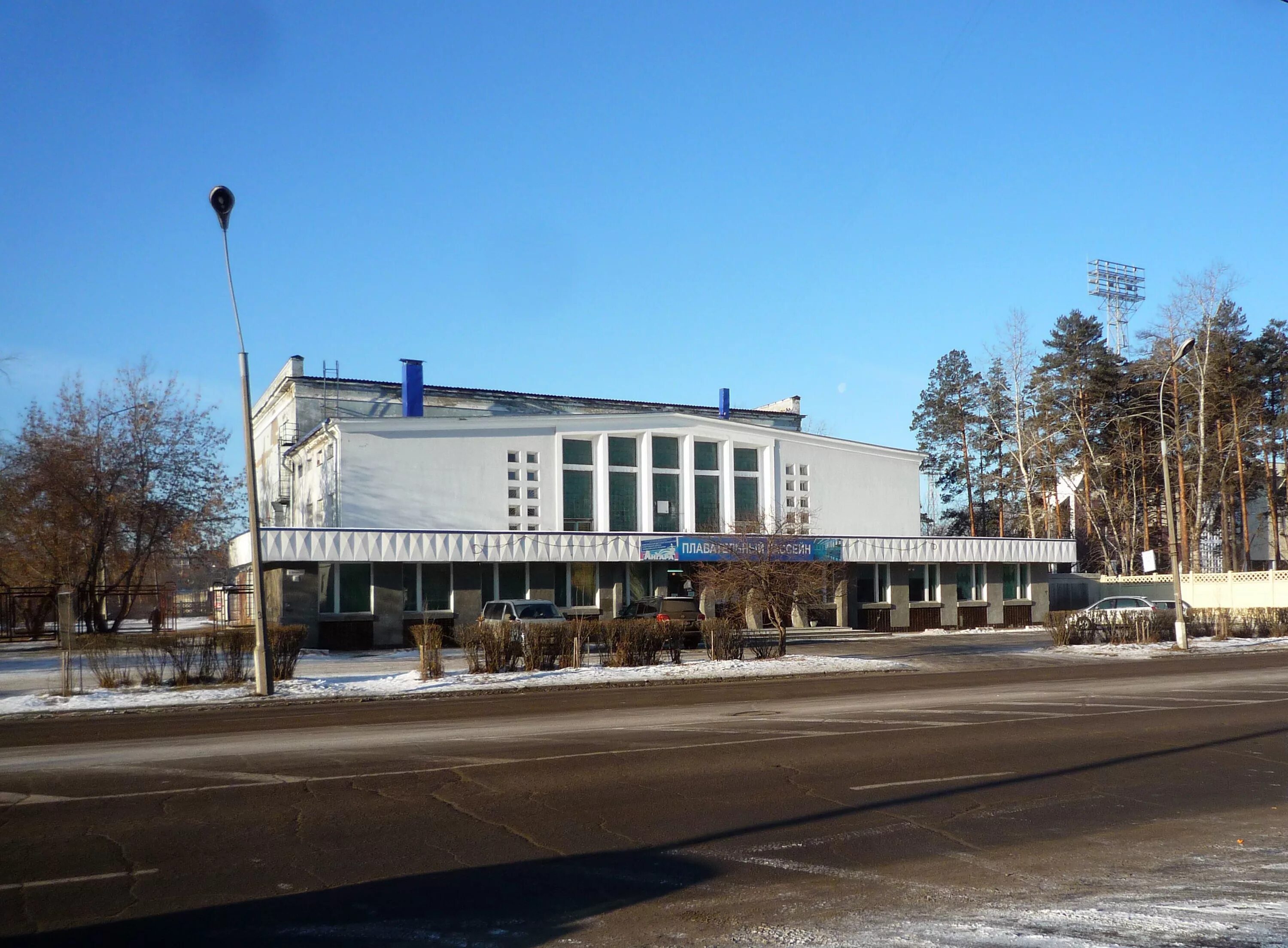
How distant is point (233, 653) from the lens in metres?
22.7

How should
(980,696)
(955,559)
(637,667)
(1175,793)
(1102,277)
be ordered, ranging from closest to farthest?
1. (1175,793)
2. (980,696)
3. (637,667)
4. (955,559)
5. (1102,277)

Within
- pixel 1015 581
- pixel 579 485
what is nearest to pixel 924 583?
pixel 1015 581

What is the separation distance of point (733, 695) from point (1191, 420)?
4952 cm

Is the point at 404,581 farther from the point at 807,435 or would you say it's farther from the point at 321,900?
the point at 321,900

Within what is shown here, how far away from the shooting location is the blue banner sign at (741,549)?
28625mm

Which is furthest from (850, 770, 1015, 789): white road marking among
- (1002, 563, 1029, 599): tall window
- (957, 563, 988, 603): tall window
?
(1002, 563, 1029, 599): tall window

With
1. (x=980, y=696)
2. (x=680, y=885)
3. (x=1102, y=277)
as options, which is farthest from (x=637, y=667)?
(x=1102, y=277)

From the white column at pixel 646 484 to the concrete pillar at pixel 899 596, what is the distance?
442 inches

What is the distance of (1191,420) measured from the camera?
198 feet

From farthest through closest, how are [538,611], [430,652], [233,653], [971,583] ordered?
[971,583]
[538,611]
[430,652]
[233,653]

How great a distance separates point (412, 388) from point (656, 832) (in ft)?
128

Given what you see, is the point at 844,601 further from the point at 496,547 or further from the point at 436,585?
the point at 436,585

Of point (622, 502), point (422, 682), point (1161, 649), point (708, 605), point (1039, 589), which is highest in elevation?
point (622, 502)

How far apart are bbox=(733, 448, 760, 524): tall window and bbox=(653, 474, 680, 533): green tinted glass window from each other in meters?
2.69
